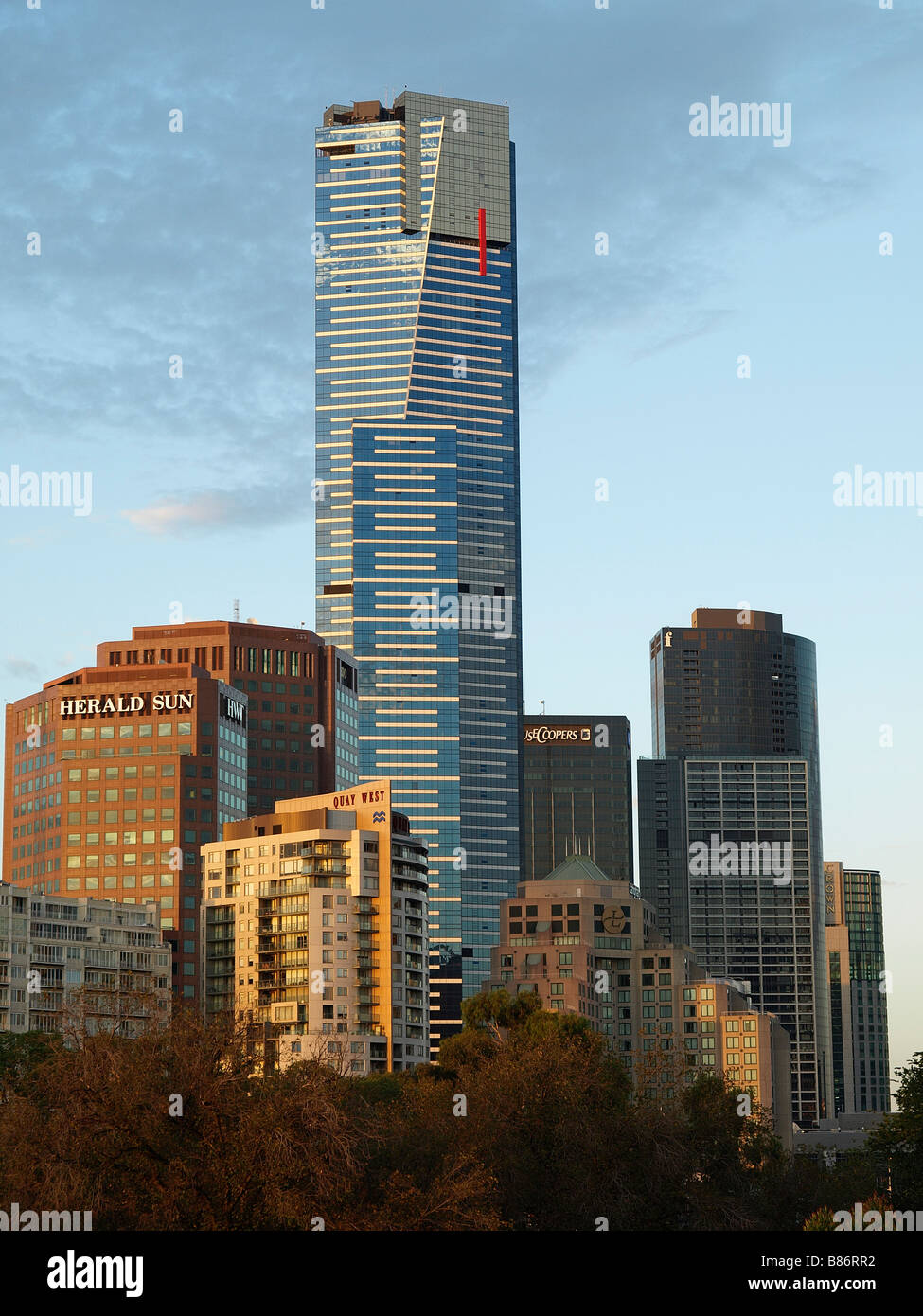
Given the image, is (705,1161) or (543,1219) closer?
(543,1219)

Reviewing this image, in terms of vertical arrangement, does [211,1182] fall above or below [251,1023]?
below

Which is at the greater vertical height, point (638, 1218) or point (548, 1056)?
point (548, 1056)

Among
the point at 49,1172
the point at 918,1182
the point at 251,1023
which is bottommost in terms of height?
the point at 918,1182
